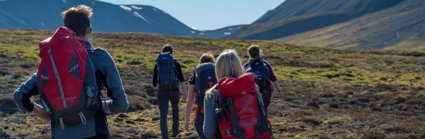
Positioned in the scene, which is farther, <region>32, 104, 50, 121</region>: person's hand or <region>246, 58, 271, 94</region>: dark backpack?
<region>246, 58, 271, 94</region>: dark backpack

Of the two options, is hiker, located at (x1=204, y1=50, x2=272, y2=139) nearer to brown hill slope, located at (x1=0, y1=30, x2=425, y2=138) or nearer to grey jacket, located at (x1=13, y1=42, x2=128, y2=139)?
grey jacket, located at (x1=13, y1=42, x2=128, y2=139)

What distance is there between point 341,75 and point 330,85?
26.9 ft

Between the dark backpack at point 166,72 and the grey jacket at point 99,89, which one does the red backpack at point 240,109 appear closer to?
the grey jacket at point 99,89

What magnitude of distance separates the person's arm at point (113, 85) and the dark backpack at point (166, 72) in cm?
736

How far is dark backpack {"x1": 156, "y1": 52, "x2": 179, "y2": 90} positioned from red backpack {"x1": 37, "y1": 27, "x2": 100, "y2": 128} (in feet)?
25.0

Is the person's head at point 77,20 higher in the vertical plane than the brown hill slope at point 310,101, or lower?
higher

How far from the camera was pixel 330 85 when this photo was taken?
34.7 metres

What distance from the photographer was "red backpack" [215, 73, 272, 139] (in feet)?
24.1

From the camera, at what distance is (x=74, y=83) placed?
20.3ft

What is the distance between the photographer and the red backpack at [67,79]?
243 inches

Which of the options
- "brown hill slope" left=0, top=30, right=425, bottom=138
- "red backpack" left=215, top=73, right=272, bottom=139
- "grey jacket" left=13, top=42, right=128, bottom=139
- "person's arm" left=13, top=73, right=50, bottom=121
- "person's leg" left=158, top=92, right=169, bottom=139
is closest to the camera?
"grey jacket" left=13, top=42, right=128, bottom=139

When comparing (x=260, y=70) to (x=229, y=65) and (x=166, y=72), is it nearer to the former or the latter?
(x=166, y=72)

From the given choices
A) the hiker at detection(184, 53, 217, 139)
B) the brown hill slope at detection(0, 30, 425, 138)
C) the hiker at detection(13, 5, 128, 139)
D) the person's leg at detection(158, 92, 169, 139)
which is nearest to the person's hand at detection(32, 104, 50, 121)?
the hiker at detection(13, 5, 128, 139)

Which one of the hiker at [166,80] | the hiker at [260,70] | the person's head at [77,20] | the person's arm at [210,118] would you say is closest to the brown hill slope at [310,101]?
the hiker at [166,80]
